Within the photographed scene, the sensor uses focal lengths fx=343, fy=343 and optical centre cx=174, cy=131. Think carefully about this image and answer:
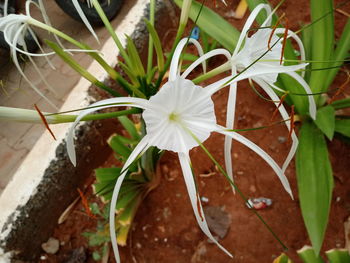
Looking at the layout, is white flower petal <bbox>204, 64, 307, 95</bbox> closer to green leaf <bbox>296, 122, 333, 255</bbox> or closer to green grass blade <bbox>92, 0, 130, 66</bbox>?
green grass blade <bbox>92, 0, 130, 66</bbox>

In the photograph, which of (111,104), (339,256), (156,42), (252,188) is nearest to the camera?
(111,104)

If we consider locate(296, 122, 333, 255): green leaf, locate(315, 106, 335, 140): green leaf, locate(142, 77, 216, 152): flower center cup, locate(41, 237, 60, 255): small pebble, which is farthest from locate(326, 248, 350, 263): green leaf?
locate(41, 237, 60, 255): small pebble

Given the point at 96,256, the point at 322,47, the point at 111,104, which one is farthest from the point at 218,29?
the point at 96,256

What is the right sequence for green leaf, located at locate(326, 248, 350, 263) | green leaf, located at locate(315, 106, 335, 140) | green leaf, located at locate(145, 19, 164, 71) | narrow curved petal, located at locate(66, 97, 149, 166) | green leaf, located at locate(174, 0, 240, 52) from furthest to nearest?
green leaf, located at locate(174, 0, 240, 52) → green leaf, located at locate(315, 106, 335, 140) → green leaf, located at locate(326, 248, 350, 263) → green leaf, located at locate(145, 19, 164, 71) → narrow curved petal, located at locate(66, 97, 149, 166)

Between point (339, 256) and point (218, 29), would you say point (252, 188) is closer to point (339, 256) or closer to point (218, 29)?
point (339, 256)

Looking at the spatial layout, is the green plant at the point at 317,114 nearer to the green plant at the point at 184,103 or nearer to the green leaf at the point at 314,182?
the green leaf at the point at 314,182

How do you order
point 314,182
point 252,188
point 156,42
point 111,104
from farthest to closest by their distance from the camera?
point 252,188 → point 314,182 → point 156,42 → point 111,104

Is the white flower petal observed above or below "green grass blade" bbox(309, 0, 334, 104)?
above
